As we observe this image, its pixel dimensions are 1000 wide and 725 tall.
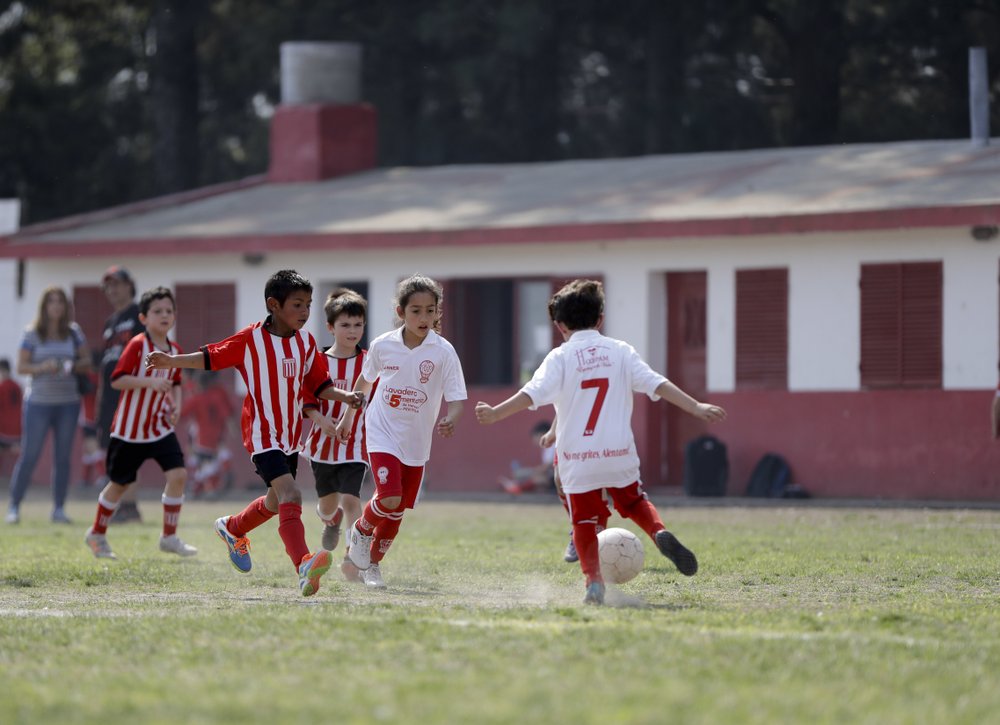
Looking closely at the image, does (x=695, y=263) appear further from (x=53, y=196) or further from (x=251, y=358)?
(x=53, y=196)

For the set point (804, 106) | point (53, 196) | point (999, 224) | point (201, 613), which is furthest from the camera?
point (53, 196)

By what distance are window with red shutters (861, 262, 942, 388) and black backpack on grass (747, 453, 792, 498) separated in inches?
46.5

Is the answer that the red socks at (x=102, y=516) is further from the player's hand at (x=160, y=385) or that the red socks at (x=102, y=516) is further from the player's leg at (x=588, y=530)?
the player's leg at (x=588, y=530)

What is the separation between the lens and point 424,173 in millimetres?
27203

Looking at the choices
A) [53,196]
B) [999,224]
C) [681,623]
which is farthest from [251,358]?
[53,196]

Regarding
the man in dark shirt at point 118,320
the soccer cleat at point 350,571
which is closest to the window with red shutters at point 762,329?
the man in dark shirt at point 118,320

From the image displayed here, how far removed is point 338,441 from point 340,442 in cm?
9

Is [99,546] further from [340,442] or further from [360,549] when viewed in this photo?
[360,549]

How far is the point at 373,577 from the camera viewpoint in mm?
10070

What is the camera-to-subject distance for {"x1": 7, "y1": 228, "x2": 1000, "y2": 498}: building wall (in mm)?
18812

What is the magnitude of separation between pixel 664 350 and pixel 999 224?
4.36m

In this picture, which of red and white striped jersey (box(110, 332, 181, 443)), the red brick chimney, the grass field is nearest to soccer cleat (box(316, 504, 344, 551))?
the grass field

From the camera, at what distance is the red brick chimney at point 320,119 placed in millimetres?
27609

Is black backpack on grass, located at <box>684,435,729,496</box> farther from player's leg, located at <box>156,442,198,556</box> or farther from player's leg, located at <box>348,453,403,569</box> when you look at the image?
player's leg, located at <box>348,453,403,569</box>
